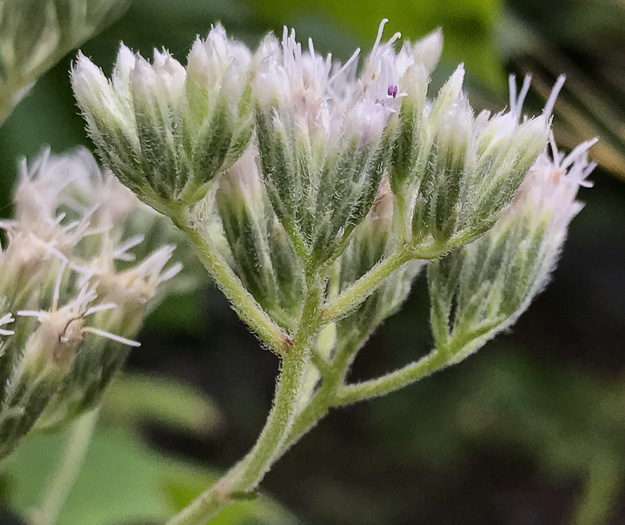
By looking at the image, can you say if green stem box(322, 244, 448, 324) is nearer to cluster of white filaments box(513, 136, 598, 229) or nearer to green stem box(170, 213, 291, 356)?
green stem box(170, 213, 291, 356)

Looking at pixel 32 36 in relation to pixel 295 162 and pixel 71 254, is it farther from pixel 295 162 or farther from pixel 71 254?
pixel 295 162

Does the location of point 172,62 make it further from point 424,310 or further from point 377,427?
point 377,427

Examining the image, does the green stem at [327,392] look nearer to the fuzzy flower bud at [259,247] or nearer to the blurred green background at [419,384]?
the fuzzy flower bud at [259,247]

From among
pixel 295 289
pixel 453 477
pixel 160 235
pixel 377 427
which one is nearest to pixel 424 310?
pixel 377 427

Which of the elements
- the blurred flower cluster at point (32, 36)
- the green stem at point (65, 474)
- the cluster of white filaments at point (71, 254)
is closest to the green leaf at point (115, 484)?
the green stem at point (65, 474)

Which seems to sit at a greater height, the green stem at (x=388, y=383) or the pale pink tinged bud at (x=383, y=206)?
the pale pink tinged bud at (x=383, y=206)
